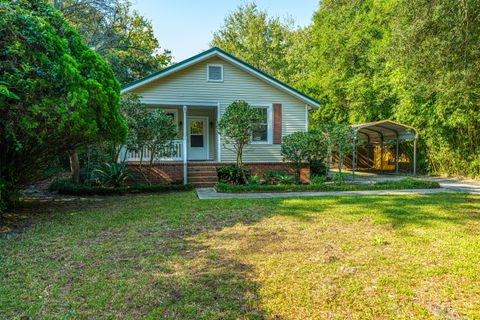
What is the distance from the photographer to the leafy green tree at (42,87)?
15.3 feet

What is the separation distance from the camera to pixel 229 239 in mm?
4289

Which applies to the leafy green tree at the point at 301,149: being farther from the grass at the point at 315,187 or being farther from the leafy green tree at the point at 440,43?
the leafy green tree at the point at 440,43

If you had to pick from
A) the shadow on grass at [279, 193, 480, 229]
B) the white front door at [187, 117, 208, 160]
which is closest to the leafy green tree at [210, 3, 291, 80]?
the white front door at [187, 117, 208, 160]

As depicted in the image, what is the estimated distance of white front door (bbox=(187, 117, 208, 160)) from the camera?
1323cm

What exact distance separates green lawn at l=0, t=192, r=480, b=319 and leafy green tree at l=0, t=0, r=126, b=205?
1.55 meters

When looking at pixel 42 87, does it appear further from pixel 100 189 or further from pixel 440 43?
pixel 440 43

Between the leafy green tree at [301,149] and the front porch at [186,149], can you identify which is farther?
the front porch at [186,149]

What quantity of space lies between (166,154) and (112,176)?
1.94m

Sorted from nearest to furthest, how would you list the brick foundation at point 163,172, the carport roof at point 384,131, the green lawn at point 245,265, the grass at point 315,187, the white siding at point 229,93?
the green lawn at point 245,265 → the grass at point 315,187 → the brick foundation at point 163,172 → the white siding at point 229,93 → the carport roof at point 384,131

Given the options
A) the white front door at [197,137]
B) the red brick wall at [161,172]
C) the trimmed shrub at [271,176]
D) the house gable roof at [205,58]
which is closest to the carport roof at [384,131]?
the house gable roof at [205,58]

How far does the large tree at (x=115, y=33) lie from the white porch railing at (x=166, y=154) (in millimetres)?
7851

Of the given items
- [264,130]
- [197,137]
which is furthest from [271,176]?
[197,137]

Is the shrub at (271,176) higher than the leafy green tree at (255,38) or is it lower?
lower

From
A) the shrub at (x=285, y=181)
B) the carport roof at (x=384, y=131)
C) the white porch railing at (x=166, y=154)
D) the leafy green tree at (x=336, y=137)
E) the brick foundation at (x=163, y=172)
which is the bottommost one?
the shrub at (x=285, y=181)
